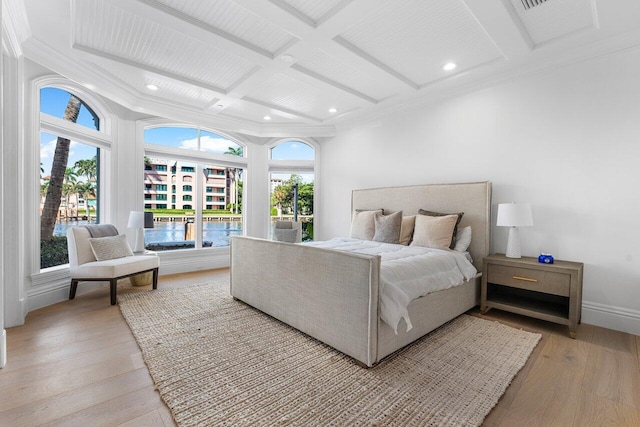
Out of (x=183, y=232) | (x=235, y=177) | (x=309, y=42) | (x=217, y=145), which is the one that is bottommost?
(x=183, y=232)

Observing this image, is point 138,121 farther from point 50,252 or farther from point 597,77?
point 597,77

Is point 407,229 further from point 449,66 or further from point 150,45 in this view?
point 150,45

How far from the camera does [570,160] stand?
113 inches

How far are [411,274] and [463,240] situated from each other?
1313 mm

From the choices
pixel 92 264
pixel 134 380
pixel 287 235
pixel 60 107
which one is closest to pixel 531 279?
pixel 287 235

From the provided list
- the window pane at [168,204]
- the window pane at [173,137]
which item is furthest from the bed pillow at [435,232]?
the window pane at [173,137]

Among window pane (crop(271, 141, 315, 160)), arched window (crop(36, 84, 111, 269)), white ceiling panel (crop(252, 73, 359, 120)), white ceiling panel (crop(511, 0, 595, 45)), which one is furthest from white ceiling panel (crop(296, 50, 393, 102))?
arched window (crop(36, 84, 111, 269))

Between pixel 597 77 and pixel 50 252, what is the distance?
243 inches

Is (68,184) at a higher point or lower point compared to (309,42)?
lower

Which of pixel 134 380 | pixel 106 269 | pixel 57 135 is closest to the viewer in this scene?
pixel 134 380

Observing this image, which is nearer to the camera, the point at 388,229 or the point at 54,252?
the point at 54,252

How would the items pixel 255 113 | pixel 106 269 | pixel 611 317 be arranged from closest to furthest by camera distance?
pixel 611 317, pixel 106 269, pixel 255 113

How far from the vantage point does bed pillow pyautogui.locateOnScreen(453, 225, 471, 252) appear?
3.26m

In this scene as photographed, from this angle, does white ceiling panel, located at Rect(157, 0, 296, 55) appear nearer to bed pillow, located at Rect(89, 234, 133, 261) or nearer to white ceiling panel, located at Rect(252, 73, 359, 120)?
white ceiling panel, located at Rect(252, 73, 359, 120)
